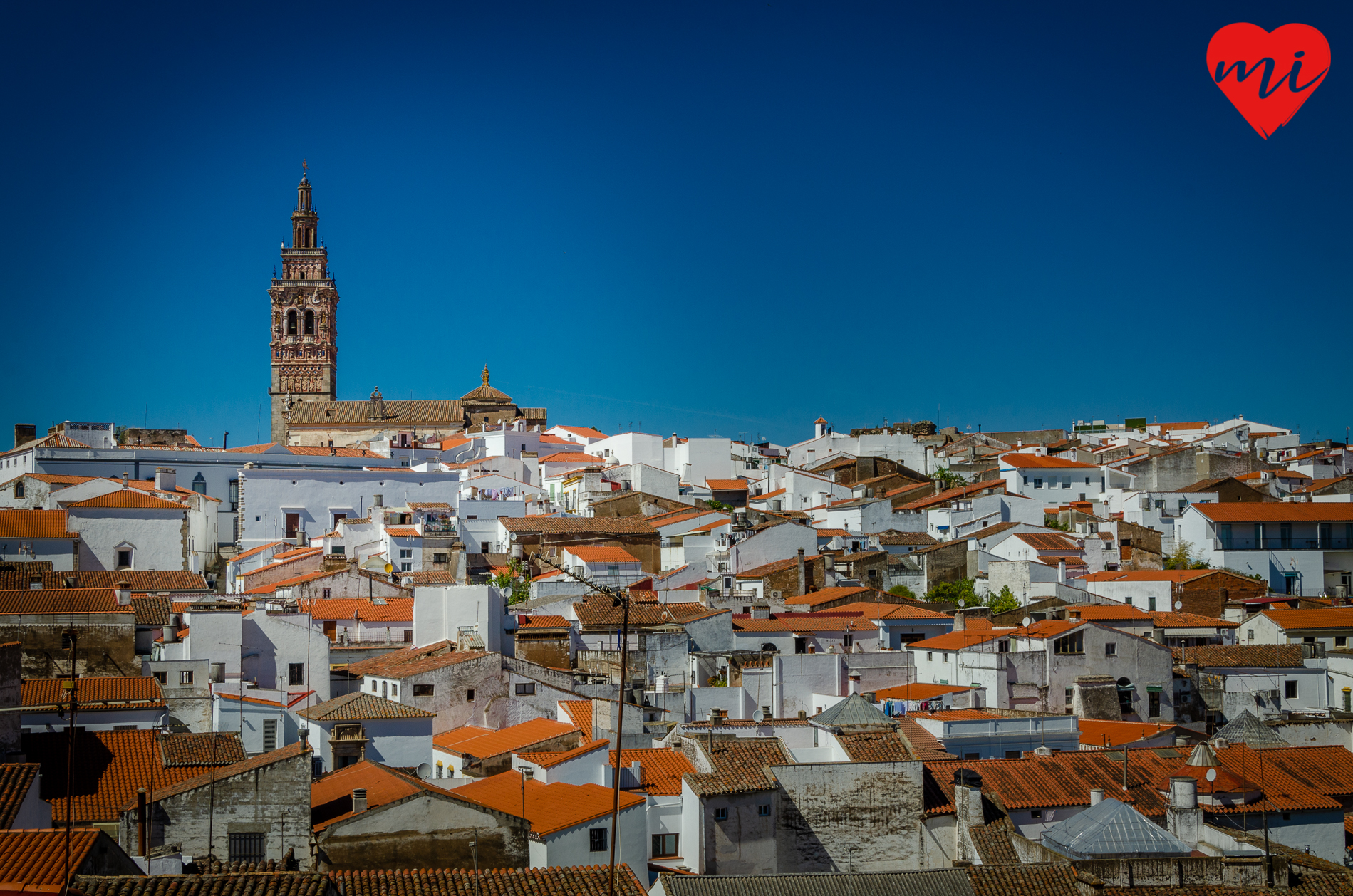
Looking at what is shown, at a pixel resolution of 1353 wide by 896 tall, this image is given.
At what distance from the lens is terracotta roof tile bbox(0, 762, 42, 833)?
14.3 meters

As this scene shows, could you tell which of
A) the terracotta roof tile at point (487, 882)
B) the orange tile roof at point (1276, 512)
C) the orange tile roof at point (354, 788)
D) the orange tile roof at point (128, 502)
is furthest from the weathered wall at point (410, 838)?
the orange tile roof at point (1276, 512)

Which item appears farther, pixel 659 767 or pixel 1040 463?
pixel 1040 463

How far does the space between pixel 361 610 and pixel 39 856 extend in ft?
67.1

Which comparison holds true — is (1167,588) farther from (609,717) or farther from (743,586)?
(609,717)

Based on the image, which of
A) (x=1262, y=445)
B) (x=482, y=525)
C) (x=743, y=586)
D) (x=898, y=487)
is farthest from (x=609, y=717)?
(x=1262, y=445)

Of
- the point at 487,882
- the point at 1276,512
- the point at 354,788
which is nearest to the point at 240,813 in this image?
the point at 354,788

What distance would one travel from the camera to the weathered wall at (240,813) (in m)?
16.9

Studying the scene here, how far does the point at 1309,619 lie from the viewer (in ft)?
113

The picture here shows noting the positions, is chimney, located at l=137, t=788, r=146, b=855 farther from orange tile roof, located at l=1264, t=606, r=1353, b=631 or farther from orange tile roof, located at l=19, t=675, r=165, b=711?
orange tile roof, located at l=1264, t=606, r=1353, b=631

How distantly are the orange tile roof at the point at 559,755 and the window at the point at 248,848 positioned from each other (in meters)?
4.77

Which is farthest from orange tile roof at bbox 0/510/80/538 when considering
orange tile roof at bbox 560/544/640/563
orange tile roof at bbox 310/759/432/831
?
orange tile roof at bbox 310/759/432/831

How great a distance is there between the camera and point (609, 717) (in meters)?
23.8

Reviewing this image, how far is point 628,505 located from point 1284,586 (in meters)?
22.3

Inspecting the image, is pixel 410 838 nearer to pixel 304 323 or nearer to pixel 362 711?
pixel 362 711
